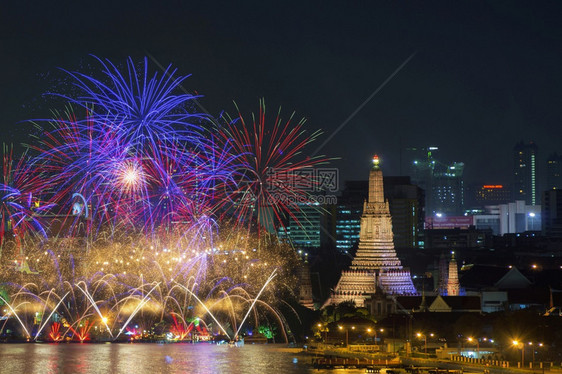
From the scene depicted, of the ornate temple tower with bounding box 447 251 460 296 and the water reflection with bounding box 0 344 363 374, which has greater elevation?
the ornate temple tower with bounding box 447 251 460 296

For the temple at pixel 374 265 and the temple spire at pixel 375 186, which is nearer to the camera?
the temple at pixel 374 265

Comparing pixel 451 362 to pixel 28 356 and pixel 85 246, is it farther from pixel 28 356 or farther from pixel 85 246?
pixel 85 246

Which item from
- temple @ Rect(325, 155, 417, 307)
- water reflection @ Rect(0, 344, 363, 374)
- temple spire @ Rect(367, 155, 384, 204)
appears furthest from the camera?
temple spire @ Rect(367, 155, 384, 204)

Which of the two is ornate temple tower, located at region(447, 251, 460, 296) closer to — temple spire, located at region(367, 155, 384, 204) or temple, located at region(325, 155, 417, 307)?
temple, located at region(325, 155, 417, 307)

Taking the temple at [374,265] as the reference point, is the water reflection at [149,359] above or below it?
below

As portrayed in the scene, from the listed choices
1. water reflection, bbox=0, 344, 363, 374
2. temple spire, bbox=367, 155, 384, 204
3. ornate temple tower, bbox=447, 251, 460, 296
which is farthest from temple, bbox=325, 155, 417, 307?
water reflection, bbox=0, 344, 363, 374

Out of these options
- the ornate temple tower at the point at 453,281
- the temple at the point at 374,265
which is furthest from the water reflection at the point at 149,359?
the ornate temple tower at the point at 453,281

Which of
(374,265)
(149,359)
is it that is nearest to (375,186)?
(374,265)

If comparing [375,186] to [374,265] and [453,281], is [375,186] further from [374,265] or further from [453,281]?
[453,281]

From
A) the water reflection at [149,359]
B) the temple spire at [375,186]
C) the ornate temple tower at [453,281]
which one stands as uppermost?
the temple spire at [375,186]

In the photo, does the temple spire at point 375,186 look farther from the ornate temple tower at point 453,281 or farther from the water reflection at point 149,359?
the water reflection at point 149,359
